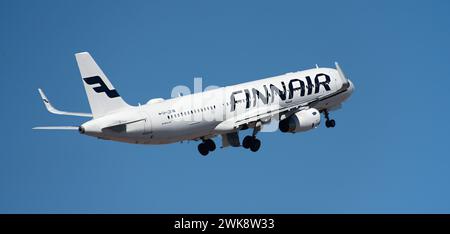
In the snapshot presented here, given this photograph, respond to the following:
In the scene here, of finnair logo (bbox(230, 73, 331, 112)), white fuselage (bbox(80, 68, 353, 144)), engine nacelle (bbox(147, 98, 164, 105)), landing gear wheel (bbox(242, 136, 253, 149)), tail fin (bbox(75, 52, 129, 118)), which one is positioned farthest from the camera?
landing gear wheel (bbox(242, 136, 253, 149))

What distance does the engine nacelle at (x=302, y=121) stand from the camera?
12094 centimetres

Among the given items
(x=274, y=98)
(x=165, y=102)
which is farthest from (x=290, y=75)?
(x=165, y=102)

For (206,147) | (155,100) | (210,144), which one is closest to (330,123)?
(210,144)

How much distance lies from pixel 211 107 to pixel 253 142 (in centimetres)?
496

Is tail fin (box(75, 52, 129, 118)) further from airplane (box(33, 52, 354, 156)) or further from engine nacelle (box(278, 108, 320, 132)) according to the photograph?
engine nacelle (box(278, 108, 320, 132))

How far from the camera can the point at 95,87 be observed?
370 ft

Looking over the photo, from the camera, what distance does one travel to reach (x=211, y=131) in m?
118

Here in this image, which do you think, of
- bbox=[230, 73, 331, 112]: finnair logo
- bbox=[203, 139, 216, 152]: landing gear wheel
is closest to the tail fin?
bbox=[230, 73, 331, 112]: finnair logo

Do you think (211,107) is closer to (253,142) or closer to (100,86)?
(253,142)

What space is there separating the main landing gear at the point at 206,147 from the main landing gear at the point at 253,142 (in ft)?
8.11

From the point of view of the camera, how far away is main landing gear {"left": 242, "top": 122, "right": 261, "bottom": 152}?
120375 mm

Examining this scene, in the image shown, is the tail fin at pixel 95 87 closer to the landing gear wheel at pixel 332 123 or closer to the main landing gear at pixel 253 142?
the main landing gear at pixel 253 142

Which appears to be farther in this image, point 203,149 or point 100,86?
point 203,149

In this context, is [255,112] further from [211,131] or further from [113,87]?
[113,87]
